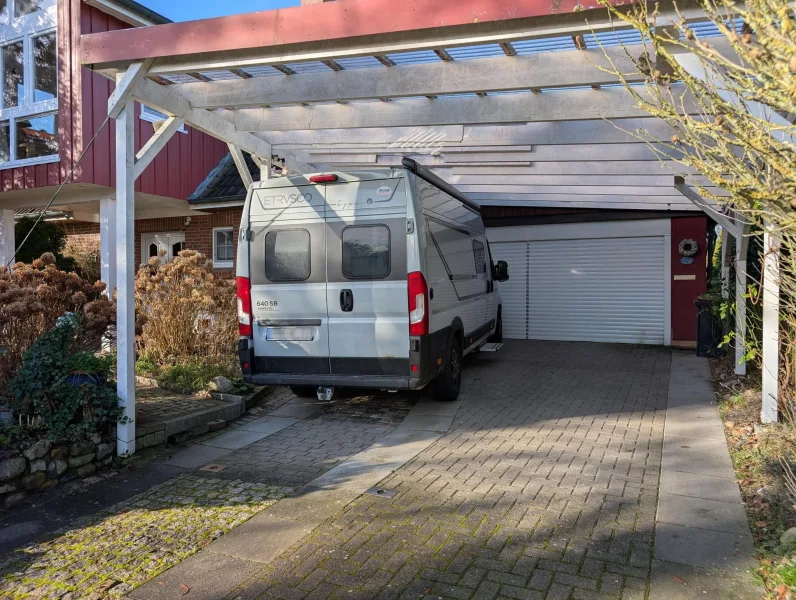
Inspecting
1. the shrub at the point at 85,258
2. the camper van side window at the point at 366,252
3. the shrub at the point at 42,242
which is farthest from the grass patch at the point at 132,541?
the shrub at the point at 85,258

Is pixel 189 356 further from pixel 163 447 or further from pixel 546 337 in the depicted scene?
pixel 546 337

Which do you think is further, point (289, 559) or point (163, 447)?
point (163, 447)

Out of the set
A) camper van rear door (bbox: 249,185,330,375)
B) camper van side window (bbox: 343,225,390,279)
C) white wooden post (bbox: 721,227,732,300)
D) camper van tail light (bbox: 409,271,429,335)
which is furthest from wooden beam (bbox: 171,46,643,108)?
white wooden post (bbox: 721,227,732,300)

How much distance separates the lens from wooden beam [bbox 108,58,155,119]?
530 cm

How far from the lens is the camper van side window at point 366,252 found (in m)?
6.22

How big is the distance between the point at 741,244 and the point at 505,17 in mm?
4720

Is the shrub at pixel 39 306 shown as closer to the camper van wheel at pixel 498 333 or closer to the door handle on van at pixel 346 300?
the door handle on van at pixel 346 300

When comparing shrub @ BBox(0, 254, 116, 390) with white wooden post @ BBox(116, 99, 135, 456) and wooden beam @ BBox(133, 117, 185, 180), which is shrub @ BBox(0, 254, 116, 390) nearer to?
white wooden post @ BBox(116, 99, 135, 456)

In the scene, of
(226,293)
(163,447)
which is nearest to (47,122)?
(226,293)

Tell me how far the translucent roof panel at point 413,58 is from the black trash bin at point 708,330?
701 cm

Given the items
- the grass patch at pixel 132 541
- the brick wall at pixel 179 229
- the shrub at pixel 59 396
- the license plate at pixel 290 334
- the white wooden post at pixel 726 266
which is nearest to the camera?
the grass patch at pixel 132 541

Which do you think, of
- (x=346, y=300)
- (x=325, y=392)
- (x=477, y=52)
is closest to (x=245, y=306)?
(x=346, y=300)

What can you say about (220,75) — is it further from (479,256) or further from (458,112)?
(479,256)

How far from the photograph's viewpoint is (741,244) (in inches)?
285
